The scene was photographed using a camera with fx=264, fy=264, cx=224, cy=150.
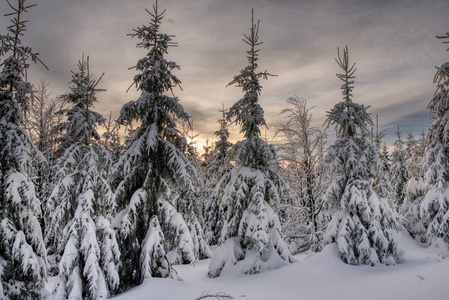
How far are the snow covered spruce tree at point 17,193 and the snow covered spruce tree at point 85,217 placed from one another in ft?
2.67

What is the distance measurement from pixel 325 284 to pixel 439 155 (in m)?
9.70

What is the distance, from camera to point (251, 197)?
40.0ft

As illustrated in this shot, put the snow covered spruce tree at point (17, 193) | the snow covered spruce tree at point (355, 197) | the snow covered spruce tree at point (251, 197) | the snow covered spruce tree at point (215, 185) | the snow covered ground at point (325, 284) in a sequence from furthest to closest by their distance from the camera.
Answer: the snow covered spruce tree at point (215, 185)
the snow covered spruce tree at point (251, 197)
the snow covered spruce tree at point (355, 197)
the snow covered spruce tree at point (17, 193)
the snow covered ground at point (325, 284)

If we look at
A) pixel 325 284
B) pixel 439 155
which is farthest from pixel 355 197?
pixel 439 155

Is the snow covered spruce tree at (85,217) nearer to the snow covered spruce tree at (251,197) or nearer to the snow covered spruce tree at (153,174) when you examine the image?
the snow covered spruce tree at (153,174)

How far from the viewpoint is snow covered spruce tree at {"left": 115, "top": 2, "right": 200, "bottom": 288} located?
9.56 m

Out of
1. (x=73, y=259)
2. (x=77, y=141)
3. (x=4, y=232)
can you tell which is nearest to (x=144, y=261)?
(x=73, y=259)

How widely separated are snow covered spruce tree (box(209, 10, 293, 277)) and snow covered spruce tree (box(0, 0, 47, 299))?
6889 mm

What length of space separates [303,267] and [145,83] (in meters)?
9.31

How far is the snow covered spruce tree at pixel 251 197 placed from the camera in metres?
11.4

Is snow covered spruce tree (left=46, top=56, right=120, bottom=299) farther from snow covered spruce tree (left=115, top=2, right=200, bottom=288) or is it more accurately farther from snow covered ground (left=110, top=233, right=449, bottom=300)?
snow covered ground (left=110, top=233, right=449, bottom=300)

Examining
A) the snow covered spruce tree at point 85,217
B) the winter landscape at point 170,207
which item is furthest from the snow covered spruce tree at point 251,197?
the snow covered spruce tree at point 85,217

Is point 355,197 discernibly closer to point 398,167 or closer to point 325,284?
point 325,284

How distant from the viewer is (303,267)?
10031mm
